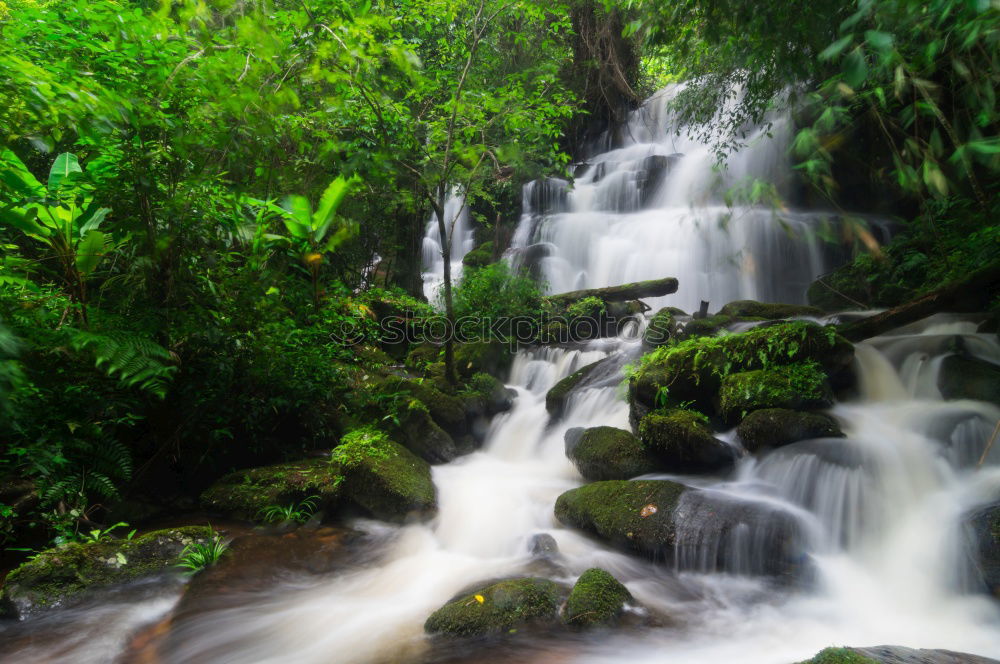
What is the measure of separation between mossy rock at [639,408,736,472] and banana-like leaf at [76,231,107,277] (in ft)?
17.0

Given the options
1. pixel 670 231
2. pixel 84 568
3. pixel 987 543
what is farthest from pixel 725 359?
pixel 670 231

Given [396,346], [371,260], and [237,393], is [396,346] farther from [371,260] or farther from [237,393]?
[237,393]

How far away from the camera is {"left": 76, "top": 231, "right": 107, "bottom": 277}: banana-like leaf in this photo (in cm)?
401

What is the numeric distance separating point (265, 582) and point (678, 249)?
10675 millimetres

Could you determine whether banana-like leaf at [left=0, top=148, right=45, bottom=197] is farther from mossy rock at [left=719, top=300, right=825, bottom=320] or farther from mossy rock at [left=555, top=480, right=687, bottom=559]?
mossy rock at [left=719, top=300, right=825, bottom=320]

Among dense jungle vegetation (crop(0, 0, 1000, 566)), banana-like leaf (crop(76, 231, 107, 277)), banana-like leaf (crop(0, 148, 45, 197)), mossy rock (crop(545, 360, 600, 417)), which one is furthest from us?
mossy rock (crop(545, 360, 600, 417))

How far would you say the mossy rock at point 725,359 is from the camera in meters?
5.41

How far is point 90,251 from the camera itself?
13.3 ft

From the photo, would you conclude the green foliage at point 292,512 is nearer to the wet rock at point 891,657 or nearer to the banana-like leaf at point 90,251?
the banana-like leaf at point 90,251

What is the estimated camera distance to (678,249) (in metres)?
→ 11.8

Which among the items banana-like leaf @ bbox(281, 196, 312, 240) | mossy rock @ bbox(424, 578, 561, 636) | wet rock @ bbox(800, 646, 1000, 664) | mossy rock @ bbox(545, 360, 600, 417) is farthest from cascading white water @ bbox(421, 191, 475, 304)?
wet rock @ bbox(800, 646, 1000, 664)

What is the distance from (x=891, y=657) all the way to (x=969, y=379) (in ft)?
12.9

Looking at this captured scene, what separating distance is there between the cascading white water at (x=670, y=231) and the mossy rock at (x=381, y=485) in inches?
257

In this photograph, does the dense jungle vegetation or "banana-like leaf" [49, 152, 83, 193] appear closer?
the dense jungle vegetation
